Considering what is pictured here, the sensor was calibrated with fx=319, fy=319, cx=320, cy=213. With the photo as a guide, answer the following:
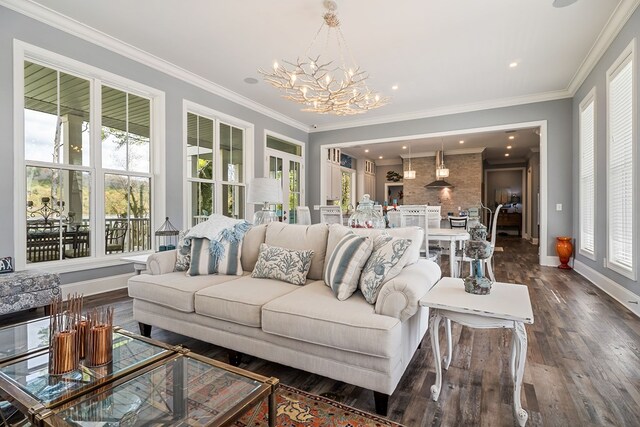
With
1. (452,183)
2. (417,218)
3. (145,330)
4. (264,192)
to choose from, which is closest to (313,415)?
(145,330)

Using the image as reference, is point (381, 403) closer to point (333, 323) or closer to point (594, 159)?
point (333, 323)

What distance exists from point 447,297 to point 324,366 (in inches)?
31.1

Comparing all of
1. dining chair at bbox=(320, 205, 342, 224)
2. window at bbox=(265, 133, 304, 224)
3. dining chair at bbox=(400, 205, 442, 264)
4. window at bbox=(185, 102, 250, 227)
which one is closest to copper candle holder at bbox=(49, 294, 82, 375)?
window at bbox=(185, 102, 250, 227)

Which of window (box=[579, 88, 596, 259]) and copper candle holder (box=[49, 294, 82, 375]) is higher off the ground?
window (box=[579, 88, 596, 259])

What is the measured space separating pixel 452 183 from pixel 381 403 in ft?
31.4

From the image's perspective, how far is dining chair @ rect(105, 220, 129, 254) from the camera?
A: 407 centimetres

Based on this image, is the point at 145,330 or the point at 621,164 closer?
→ the point at 145,330

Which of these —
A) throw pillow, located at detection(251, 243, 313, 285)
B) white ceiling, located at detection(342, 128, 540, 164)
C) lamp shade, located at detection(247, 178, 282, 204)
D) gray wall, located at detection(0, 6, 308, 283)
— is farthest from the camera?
white ceiling, located at detection(342, 128, 540, 164)

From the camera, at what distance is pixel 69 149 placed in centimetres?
374

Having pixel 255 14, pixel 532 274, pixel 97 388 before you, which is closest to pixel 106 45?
pixel 255 14

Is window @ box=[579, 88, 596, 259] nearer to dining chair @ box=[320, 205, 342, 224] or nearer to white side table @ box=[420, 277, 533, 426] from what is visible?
dining chair @ box=[320, 205, 342, 224]

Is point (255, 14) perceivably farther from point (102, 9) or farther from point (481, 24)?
point (481, 24)

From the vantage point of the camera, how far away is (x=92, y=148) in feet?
12.8

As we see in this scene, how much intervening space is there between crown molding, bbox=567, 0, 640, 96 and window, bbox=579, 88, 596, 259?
1.16ft
